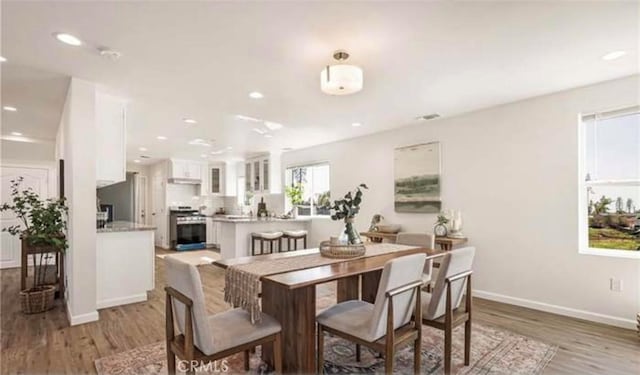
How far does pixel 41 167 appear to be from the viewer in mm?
6484

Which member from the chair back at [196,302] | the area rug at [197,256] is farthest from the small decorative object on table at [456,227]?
the area rug at [197,256]

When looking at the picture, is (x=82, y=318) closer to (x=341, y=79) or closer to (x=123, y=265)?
(x=123, y=265)

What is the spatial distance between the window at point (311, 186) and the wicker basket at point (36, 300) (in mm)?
4366

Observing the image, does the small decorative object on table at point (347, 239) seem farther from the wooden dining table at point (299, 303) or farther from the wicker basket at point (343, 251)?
the wooden dining table at point (299, 303)

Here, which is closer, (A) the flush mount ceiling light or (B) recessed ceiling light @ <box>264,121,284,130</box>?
(A) the flush mount ceiling light

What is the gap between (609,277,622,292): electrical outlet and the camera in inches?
128

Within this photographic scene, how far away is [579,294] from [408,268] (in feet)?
8.76

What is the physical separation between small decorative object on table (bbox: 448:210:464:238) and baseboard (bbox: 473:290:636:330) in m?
0.76

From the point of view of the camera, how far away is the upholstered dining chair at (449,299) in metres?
2.31

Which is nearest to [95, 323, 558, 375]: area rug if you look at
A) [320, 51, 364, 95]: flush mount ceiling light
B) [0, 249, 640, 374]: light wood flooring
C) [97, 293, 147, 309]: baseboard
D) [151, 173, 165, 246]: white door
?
[0, 249, 640, 374]: light wood flooring

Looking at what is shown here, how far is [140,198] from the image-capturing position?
9727mm

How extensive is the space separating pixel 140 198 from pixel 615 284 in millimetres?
10401

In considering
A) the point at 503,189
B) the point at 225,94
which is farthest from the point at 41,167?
the point at 503,189

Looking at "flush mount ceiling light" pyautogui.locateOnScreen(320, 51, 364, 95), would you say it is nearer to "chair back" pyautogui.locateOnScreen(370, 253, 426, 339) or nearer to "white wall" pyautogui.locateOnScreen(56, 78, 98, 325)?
"chair back" pyautogui.locateOnScreen(370, 253, 426, 339)
